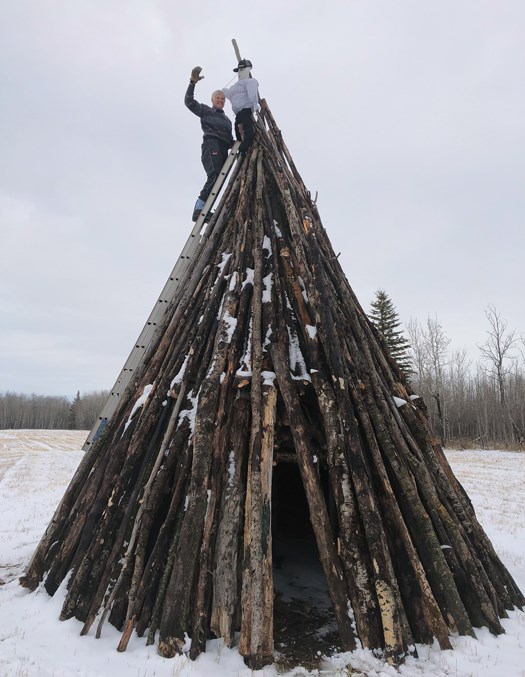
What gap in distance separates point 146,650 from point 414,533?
2.25m

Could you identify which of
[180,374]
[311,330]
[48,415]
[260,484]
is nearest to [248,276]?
[311,330]

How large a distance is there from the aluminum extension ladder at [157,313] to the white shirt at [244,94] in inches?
20.5

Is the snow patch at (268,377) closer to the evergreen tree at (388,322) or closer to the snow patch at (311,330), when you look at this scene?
the snow patch at (311,330)

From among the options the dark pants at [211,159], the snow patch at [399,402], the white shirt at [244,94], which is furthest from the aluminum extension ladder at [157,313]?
the snow patch at [399,402]

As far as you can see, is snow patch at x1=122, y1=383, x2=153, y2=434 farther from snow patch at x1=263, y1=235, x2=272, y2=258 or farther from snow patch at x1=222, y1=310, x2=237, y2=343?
snow patch at x1=263, y1=235, x2=272, y2=258

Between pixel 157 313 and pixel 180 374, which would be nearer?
pixel 180 374

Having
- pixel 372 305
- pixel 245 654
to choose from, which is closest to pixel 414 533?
pixel 245 654

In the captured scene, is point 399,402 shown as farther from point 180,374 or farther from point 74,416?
point 74,416

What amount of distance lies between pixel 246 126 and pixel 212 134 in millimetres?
822

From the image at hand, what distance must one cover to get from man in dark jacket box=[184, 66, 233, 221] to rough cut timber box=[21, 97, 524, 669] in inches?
64.4

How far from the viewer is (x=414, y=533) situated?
375 centimetres

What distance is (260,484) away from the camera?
141 inches

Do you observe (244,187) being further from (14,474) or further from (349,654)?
(14,474)

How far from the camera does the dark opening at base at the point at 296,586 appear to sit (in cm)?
353
